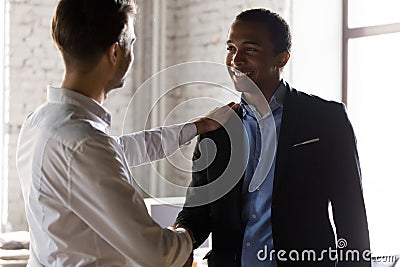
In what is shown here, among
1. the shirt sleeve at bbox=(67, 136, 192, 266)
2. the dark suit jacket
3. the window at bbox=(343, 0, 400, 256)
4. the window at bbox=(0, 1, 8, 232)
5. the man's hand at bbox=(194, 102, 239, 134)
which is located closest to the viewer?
the shirt sleeve at bbox=(67, 136, 192, 266)

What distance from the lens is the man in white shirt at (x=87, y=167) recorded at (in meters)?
1.60

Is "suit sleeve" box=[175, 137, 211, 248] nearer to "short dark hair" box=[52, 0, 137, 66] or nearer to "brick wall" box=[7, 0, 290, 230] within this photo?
"short dark hair" box=[52, 0, 137, 66]

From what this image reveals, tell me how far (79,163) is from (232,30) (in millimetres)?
869

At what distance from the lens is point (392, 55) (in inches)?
175

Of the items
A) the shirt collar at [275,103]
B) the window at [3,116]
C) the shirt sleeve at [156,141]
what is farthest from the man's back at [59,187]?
the window at [3,116]

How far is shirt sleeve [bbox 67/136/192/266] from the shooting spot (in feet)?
5.22

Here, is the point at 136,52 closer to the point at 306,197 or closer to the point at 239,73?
the point at 239,73

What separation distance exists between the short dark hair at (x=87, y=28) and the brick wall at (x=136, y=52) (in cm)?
296

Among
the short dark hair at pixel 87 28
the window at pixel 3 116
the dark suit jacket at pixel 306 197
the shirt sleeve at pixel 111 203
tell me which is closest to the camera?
the shirt sleeve at pixel 111 203

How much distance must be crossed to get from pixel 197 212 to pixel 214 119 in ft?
0.89

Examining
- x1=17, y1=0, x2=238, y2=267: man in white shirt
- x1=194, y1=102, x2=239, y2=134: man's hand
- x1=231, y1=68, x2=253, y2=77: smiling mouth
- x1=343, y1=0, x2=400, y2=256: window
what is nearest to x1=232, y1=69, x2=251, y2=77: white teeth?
x1=231, y1=68, x2=253, y2=77: smiling mouth

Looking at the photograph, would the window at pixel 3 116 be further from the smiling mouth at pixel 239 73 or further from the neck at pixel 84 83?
the neck at pixel 84 83

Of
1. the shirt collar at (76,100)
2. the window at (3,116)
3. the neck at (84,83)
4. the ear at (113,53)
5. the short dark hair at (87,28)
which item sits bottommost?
the window at (3,116)

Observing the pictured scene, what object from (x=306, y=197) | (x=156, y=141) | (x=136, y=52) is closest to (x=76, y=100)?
(x=156, y=141)
